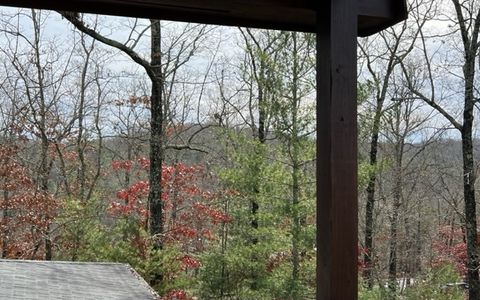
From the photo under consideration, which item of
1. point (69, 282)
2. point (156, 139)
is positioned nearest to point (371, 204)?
point (156, 139)

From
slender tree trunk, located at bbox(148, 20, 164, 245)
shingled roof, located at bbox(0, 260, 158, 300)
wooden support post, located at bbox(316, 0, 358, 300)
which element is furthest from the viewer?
slender tree trunk, located at bbox(148, 20, 164, 245)

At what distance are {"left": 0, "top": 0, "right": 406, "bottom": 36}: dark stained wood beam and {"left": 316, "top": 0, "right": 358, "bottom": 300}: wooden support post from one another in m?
0.08

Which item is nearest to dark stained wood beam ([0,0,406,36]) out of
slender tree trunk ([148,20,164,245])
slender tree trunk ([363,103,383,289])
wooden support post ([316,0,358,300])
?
wooden support post ([316,0,358,300])

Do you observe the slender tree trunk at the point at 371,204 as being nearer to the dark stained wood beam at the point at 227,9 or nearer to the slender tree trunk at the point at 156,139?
the slender tree trunk at the point at 156,139

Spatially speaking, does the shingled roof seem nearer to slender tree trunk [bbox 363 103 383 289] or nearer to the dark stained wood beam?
the dark stained wood beam

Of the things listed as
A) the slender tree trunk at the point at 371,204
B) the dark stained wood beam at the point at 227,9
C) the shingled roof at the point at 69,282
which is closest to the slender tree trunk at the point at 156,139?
the shingled roof at the point at 69,282

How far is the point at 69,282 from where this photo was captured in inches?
181

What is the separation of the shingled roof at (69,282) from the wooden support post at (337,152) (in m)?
3.19

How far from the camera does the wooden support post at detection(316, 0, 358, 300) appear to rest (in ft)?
4.18

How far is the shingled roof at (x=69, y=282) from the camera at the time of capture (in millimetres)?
4090

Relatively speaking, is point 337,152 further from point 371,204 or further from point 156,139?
point 371,204

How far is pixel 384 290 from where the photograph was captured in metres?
7.49

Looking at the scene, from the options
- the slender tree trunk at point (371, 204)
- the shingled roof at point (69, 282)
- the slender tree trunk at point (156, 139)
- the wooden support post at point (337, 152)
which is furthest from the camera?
the slender tree trunk at point (371, 204)

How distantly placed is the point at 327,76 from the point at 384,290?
680cm
